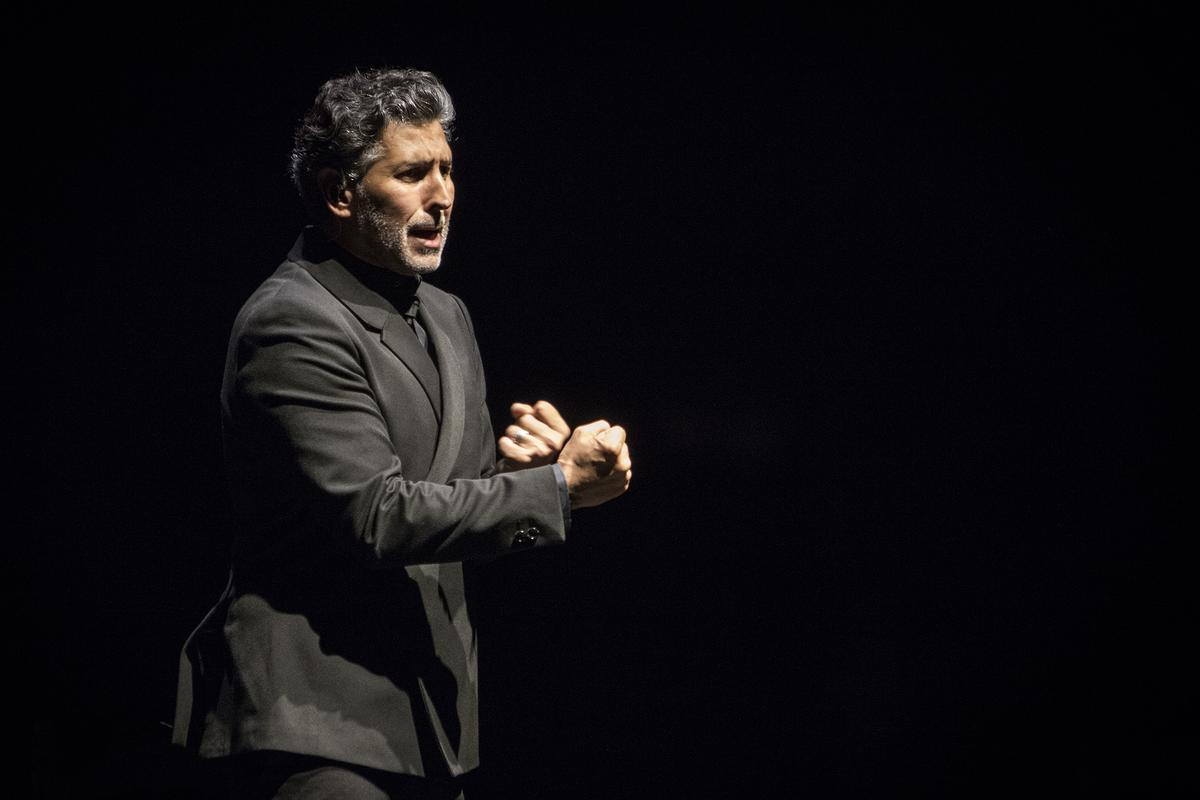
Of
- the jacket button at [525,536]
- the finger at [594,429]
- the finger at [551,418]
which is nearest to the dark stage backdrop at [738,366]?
the finger at [551,418]

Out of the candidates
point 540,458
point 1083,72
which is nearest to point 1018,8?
point 1083,72

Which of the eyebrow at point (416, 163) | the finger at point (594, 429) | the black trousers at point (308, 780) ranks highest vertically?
the eyebrow at point (416, 163)

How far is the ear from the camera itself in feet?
5.91

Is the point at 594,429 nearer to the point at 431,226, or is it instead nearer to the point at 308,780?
the point at 431,226

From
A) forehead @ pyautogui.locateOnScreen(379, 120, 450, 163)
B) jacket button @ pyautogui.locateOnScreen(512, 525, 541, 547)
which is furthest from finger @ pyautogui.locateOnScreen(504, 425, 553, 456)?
forehead @ pyautogui.locateOnScreen(379, 120, 450, 163)

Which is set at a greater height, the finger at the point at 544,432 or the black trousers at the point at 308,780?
the finger at the point at 544,432

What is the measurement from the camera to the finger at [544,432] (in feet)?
6.10

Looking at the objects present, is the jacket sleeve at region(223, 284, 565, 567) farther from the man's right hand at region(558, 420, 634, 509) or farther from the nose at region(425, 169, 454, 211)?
the nose at region(425, 169, 454, 211)

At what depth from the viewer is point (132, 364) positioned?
2537 millimetres

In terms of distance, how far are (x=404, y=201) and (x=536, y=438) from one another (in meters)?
0.41

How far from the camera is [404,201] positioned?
179cm

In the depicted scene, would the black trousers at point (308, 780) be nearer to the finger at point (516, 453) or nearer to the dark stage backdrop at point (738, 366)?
the finger at point (516, 453)

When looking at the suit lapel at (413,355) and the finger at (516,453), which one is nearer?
the suit lapel at (413,355)

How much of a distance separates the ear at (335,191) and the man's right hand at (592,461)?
0.48 meters
